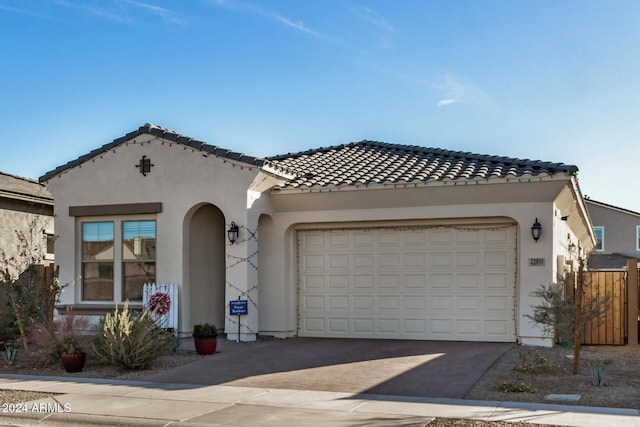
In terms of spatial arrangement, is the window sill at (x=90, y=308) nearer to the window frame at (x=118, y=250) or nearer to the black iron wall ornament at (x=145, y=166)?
the window frame at (x=118, y=250)

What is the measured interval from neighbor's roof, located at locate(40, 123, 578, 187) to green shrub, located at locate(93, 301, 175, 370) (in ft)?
14.7

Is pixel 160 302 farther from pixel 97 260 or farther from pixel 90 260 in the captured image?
pixel 90 260

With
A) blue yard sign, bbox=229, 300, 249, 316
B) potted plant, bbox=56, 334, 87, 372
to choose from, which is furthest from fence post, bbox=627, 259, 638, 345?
potted plant, bbox=56, 334, 87, 372

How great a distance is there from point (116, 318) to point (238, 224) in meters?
3.85

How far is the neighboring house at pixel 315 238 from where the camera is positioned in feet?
49.5

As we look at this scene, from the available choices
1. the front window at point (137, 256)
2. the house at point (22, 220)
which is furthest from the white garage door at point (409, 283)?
the house at point (22, 220)

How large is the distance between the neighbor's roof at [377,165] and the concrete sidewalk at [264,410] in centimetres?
642

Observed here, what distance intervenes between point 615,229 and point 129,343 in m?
31.3

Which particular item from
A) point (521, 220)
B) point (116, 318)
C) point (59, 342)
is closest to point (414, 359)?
point (521, 220)

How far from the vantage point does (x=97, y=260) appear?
54.5 ft

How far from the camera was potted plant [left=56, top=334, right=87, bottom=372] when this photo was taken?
11938 millimetres

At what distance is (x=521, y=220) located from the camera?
1488 centimetres

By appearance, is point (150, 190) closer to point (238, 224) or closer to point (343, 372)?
point (238, 224)

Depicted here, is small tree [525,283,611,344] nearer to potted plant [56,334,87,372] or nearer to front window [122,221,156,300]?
potted plant [56,334,87,372]
